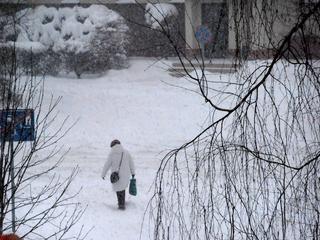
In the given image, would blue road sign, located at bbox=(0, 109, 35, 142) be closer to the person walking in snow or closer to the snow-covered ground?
the snow-covered ground

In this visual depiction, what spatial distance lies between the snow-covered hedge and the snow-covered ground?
2.09ft

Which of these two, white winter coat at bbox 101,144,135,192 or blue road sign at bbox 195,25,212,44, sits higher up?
blue road sign at bbox 195,25,212,44

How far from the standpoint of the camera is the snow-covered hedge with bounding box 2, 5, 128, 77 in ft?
87.7

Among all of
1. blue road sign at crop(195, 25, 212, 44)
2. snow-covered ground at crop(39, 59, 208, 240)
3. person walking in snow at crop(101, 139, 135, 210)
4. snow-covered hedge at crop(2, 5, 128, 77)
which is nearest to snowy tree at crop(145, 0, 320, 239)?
blue road sign at crop(195, 25, 212, 44)

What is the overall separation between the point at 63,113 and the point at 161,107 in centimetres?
365

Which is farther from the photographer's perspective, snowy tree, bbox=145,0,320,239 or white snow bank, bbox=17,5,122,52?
white snow bank, bbox=17,5,122,52

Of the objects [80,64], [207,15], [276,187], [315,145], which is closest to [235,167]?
[276,187]

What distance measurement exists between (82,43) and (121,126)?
21.6ft

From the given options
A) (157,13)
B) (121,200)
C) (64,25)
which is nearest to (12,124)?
(121,200)

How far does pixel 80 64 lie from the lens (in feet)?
88.3

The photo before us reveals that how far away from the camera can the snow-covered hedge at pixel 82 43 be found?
26.7 meters

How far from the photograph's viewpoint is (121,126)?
21453 mm

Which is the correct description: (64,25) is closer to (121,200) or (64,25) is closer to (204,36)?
(121,200)

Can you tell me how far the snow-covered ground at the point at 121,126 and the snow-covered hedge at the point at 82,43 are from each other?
636mm
